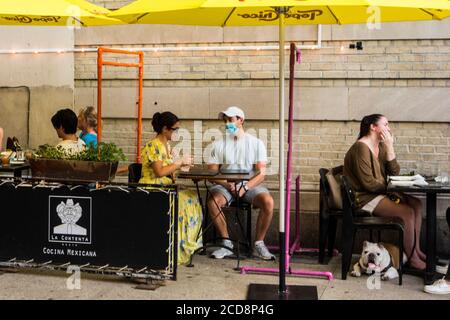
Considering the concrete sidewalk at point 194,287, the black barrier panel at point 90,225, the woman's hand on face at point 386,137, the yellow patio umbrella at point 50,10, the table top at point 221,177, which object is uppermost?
the yellow patio umbrella at point 50,10

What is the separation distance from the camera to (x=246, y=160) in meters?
8.09

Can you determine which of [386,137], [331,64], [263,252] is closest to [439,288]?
[386,137]

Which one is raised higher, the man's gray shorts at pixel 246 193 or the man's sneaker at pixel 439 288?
the man's gray shorts at pixel 246 193

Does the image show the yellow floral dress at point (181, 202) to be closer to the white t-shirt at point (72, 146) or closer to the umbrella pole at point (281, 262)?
the white t-shirt at point (72, 146)

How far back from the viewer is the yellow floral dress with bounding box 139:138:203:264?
7582mm

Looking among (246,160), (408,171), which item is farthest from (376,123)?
(246,160)

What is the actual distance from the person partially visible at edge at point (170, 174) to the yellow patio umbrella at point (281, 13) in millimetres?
1341

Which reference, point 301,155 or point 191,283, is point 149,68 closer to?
point 301,155

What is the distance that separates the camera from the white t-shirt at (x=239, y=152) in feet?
26.5

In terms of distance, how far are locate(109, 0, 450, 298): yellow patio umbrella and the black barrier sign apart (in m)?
1.78

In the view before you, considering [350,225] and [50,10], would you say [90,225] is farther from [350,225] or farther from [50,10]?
[350,225]

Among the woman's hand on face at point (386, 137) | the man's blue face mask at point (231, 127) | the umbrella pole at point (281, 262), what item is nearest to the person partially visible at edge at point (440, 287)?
the umbrella pole at point (281, 262)

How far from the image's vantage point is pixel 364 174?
7273 mm

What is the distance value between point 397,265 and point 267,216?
1.55m
